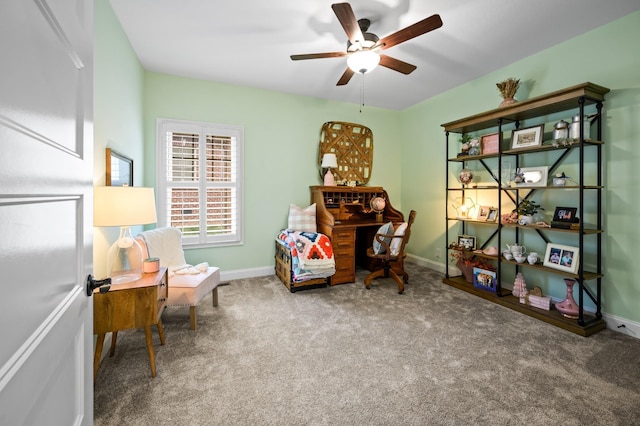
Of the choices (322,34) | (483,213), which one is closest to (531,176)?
(483,213)

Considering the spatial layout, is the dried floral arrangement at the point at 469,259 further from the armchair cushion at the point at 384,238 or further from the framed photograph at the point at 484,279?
the armchair cushion at the point at 384,238

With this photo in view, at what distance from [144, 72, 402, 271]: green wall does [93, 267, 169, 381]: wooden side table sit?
1.92 metres

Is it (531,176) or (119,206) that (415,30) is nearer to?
(531,176)

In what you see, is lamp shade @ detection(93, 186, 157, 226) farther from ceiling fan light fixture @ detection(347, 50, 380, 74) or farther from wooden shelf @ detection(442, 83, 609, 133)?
wooden shelf @ detection(442, 83, 609, 133)

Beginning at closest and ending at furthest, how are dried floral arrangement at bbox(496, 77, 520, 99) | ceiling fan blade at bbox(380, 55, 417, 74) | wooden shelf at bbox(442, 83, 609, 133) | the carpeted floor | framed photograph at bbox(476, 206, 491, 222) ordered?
the carpeted floor < wooden shelf at bbox(442, 83, 609, 133) < ceiling fan blade at bbox(380, 55, 417, 74) < dried floral arrangement at bbox(496, 77, 520, 99) < framed photograph at bbox(476, 206, 491, 222)

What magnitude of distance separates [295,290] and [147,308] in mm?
1812

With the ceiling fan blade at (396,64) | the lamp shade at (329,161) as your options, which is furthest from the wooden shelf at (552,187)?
the lamp shade at (329,161)

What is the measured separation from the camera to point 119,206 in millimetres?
1785

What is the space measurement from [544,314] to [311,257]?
233 cm

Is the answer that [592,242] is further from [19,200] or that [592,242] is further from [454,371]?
[19,200]

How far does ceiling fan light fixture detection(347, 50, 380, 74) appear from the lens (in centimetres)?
226

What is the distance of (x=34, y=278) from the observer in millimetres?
541

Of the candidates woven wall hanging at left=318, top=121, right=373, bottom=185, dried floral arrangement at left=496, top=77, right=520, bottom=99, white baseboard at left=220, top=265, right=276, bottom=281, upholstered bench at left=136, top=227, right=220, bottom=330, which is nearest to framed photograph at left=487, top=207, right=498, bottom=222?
dried floral arrangement at left=496, top=77, right=520, bottom=99

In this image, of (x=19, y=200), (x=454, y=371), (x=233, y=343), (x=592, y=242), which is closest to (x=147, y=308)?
(x=233, y=343)
